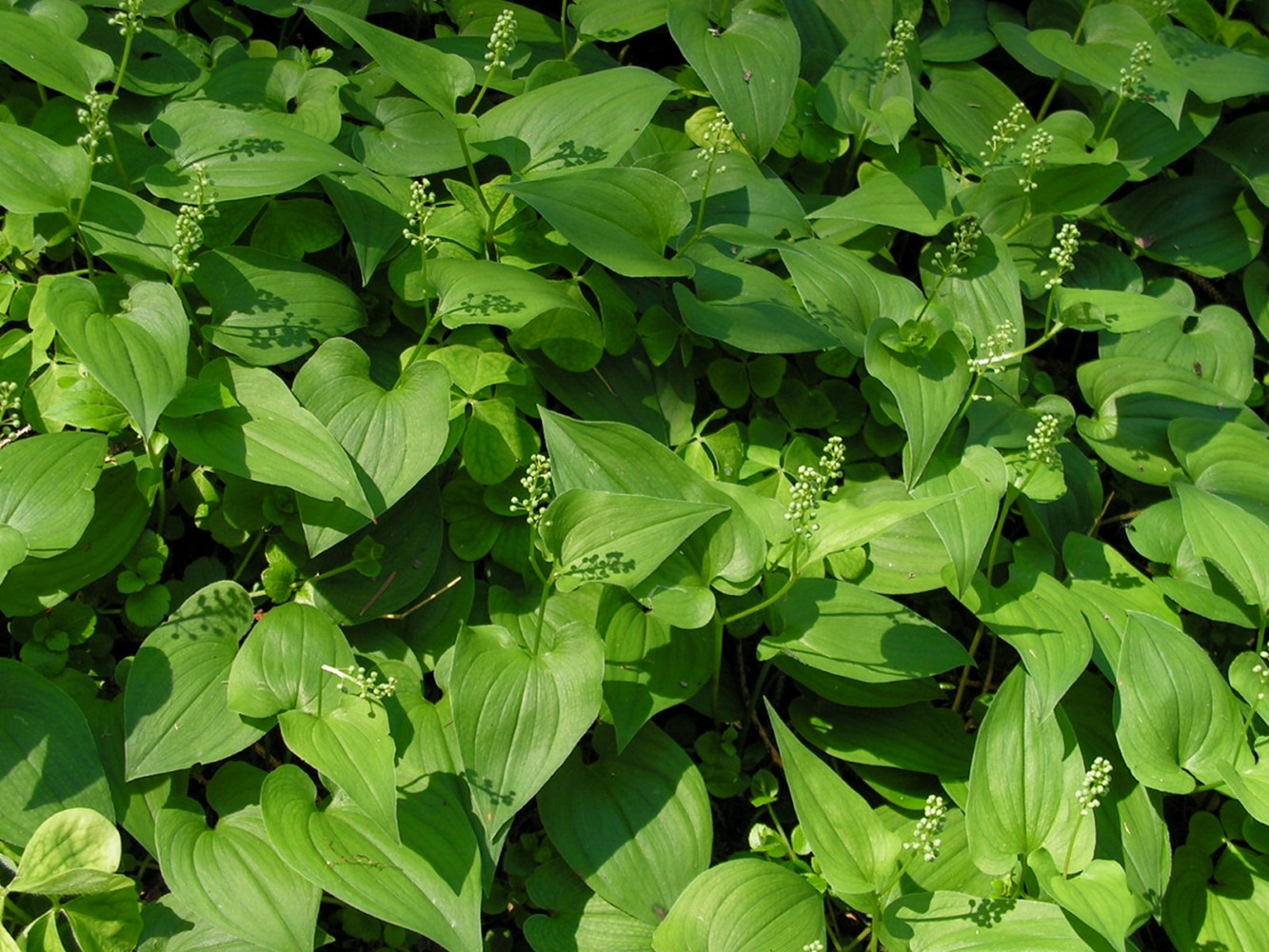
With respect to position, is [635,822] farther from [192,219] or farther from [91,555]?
[192,219]

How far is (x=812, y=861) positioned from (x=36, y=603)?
2.25 meters

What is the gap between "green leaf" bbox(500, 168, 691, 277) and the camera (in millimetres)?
3176


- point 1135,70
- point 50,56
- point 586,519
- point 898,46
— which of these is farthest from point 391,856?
point 1135,70

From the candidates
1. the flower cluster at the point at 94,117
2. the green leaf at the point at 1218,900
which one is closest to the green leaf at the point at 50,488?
the flower cluster at the point at 94,117

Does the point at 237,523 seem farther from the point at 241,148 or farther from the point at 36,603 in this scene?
the point at 241,148

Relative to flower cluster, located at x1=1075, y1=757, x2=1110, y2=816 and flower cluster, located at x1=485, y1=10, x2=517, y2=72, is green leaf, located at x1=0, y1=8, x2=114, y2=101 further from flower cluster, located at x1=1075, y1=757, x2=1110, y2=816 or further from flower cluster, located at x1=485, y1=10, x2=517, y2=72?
flower cluster, located at x1=1075, y1=757, x2=1110, y2=816

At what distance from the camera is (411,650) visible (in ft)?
10.1

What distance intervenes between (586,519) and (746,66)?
205cm

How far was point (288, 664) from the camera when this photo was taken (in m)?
2.75

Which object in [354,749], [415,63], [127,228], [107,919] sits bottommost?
[107,919]

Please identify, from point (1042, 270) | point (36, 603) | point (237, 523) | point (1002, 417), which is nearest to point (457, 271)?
point (237, 523)

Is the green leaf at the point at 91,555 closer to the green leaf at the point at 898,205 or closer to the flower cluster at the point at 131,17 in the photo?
the flower cluster at the point at 131,17

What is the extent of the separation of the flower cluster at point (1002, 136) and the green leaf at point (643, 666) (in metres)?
2.08

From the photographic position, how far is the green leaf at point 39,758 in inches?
102
